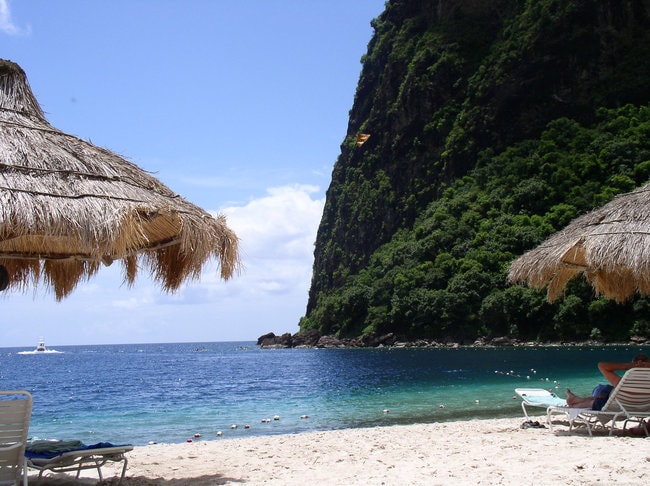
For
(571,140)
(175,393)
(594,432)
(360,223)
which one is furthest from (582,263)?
(360,223)

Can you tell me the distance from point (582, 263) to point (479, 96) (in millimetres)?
71835

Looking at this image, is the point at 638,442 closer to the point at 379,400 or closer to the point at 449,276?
the point at 379,400

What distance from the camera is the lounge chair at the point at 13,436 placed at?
171 inches

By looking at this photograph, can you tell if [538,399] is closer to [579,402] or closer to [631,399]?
[579,402]

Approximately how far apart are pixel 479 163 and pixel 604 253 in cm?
6819

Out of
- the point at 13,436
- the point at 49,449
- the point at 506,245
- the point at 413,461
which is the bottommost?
the point at 413,461

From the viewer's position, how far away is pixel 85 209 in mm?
4535

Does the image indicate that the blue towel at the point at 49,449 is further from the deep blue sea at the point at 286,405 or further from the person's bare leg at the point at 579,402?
the deep blue sea at the point at 286,405

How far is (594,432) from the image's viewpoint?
7242 millimetres

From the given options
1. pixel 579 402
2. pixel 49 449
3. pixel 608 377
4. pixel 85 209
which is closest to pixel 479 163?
pixel 579 402

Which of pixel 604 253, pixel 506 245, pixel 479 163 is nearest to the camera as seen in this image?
pixel 604 253

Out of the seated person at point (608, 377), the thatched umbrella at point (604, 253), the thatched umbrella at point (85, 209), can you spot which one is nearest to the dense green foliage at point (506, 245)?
the thatched umbrella at point (604, 253)

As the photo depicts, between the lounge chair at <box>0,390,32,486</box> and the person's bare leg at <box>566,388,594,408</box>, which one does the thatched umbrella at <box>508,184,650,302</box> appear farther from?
the lounge chair at <box>0,390,32,486</box>

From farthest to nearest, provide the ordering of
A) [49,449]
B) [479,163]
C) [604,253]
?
1. [479,163]
2. [604,253]
3. [49,449]
